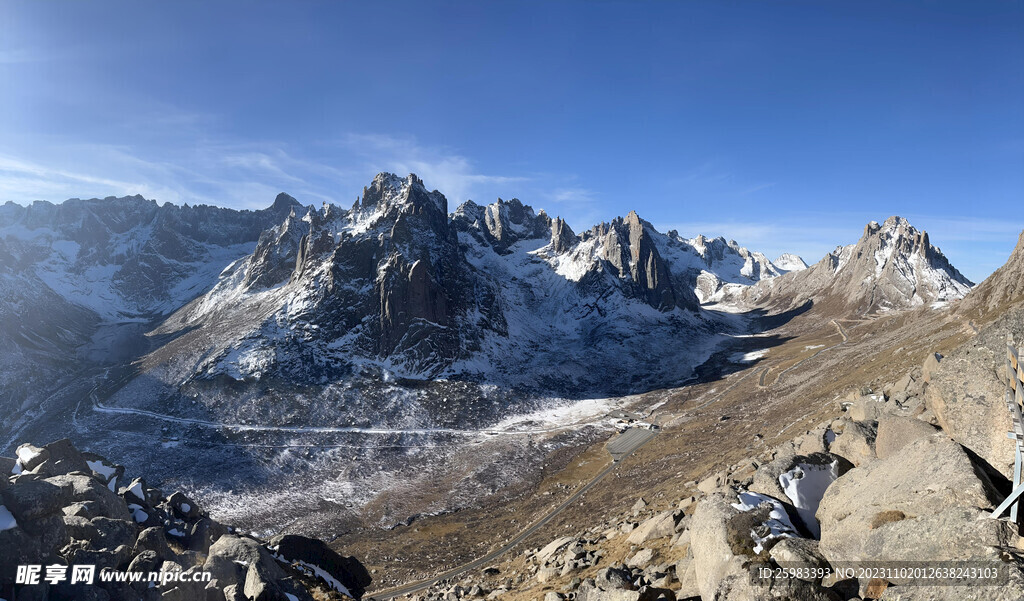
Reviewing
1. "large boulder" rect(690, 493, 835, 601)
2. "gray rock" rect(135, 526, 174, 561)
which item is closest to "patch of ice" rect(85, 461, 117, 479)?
"gray rock" rect(135, 526, 174, 561)

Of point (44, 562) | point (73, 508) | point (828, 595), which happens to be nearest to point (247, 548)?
point (44, 562)

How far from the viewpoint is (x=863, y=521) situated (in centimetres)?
1205

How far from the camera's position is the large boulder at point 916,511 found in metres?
9.89

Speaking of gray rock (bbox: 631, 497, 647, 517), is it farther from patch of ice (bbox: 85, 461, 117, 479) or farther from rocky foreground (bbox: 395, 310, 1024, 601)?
patch of ice (bbox: 85, 461, 117, 479)

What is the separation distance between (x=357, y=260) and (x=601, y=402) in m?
80.9

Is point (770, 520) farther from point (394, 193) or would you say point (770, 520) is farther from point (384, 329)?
point (394, 193)

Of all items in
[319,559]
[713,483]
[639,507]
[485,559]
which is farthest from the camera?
[485,559]

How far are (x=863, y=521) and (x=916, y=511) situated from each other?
48.8 inches

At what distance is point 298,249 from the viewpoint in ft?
485

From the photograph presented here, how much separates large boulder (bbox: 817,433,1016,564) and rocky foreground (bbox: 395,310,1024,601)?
0.09ft

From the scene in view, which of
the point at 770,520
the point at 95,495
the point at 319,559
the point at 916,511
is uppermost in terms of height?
the point at 916,511

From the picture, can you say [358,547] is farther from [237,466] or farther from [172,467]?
[172,467]

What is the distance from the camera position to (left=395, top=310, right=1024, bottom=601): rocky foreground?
998 centimetres

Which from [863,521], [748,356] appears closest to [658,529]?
[863,521]
